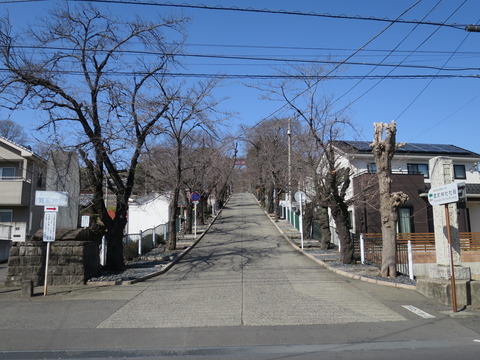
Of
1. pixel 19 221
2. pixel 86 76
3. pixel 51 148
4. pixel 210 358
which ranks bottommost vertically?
pixel 210 358

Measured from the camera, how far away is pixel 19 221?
24719 mm

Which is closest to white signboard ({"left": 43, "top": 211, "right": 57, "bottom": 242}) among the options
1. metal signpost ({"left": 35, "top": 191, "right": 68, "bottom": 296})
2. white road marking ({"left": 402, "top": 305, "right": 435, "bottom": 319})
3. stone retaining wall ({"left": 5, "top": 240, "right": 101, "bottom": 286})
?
metal signpost ({"left": 35, "top": 191, "right": 68, "bottom": 296})

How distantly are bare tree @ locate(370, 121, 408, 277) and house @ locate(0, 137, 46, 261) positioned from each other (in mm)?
21136

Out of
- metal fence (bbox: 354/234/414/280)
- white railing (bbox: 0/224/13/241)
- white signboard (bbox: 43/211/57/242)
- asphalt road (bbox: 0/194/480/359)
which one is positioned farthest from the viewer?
white railing (bbox: 0/224/13/241)

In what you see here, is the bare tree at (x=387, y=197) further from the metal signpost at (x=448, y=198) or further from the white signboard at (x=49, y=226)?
the white signboard at (x=49, y=226)

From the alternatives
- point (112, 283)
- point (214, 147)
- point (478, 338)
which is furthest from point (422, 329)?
point (214, 147)

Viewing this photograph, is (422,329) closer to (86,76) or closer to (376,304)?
(376,304)

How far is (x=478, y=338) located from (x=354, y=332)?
2.13 meters

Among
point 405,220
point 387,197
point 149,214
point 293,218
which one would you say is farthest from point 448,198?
point 149,214

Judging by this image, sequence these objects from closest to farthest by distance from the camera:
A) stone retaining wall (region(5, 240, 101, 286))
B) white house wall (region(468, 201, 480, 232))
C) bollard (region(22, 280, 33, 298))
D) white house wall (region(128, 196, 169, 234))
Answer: bollard (region(22, 280, 33, 298)) → stone retaining wall (region(5, 240, 101, 286)) → white house wall (region(468, 201, 480, 232)) → white house wall (region(128, 196, 169, 234))

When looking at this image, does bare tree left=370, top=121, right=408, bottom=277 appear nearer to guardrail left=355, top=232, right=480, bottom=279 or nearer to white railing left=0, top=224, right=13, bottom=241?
guardrail left=355, top=232, right=480, bottom=279

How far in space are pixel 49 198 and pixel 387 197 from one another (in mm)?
10673

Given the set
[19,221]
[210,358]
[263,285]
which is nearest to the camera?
[210,358]

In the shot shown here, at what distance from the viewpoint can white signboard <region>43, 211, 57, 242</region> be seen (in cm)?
1083
